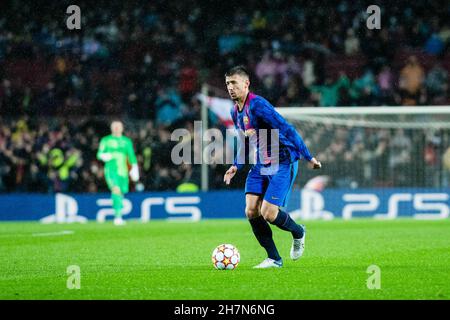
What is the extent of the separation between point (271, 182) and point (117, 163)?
382 inches

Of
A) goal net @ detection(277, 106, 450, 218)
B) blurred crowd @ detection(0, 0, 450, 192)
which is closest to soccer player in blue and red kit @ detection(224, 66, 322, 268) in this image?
goal net @ detection(277, 106, 450, 218)

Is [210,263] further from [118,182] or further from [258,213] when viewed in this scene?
[118,182]

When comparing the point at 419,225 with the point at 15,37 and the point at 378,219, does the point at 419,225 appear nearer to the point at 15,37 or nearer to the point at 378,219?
the point at 378,219

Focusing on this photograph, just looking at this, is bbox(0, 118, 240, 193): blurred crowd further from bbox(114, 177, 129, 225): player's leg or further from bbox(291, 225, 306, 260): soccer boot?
bbox(291, 225, 306, 260): soccer boot

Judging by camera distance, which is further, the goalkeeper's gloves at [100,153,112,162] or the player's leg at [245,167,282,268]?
the goalkeeper's gloves at [100,153,112,162]

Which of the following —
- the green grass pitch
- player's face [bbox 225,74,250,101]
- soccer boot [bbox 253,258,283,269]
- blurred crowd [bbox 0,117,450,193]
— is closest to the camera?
the green grass pitch

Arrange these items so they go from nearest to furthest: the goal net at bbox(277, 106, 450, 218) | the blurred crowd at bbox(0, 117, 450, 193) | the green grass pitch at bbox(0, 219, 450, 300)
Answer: the green grass pitch at bbox(0, 219, 450, 300) < the goal net at bbox(277, 106, 450, 218) < the blurred crowd at bbox(0, 117, 450, 193)

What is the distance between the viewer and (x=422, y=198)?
2023cm

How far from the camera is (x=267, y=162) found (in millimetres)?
9766

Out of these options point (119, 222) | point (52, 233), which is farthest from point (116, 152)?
point (52, 233)

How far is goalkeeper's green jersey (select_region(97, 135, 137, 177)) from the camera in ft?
61.8

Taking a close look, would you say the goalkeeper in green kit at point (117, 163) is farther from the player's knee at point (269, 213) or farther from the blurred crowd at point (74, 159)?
the player's knee at point (269, 213)

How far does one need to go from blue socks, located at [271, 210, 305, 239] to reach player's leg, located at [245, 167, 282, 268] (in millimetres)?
191

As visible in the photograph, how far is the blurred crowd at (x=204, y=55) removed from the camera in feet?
77.6
